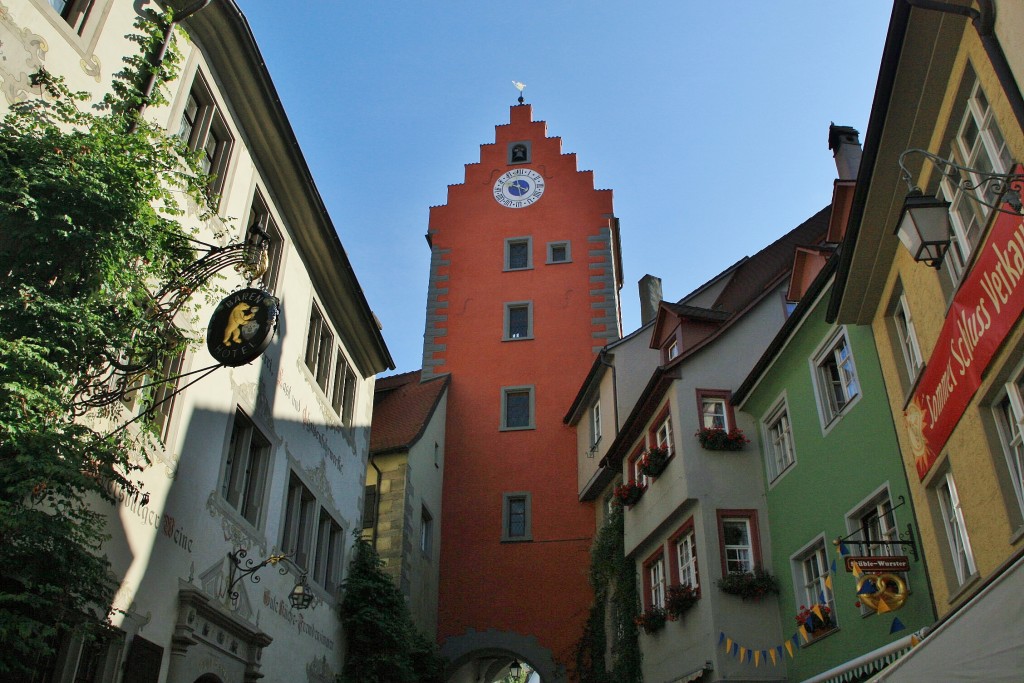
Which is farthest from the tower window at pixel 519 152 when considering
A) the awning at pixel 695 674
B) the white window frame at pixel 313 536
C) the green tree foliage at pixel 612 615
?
the awning at pixel 695 674

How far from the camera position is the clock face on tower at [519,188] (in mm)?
30875

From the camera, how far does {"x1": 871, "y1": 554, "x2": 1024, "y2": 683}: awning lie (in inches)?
240

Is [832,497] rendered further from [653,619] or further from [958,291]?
[653,619]

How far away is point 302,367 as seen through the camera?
14742 mm

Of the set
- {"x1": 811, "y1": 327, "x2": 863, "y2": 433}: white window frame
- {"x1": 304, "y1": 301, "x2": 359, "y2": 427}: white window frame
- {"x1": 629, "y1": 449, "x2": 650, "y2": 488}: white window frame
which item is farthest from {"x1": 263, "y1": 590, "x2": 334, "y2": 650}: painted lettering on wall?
{"x1": 811, "y1": 327, "x2": 863, "y2": 433}: white window frame

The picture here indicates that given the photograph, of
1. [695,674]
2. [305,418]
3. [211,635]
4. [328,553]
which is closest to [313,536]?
[328,553]

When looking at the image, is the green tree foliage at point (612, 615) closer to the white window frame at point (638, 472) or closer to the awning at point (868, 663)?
the white window frame at point (638, 472)

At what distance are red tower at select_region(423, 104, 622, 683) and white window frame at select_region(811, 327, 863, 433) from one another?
37.0ft

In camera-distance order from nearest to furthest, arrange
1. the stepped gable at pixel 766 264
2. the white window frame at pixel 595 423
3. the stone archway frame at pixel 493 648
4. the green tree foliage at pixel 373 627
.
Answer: the green tree foliage at pixel 373 627 < the stepped gable at pixel 766 264 < the stone archway frame at pixel 493 648 < the white window frame at pixel 595 423

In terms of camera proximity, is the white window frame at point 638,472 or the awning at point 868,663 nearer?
the awning at point 868,663

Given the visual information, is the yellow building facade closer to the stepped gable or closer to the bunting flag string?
the bunting flag string

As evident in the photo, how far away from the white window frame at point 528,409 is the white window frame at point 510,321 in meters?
1.58

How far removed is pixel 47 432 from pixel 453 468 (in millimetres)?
19469

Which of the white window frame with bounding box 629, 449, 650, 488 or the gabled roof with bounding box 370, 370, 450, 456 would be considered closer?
the white window frame with bounding box 629, 449, 650, 488
